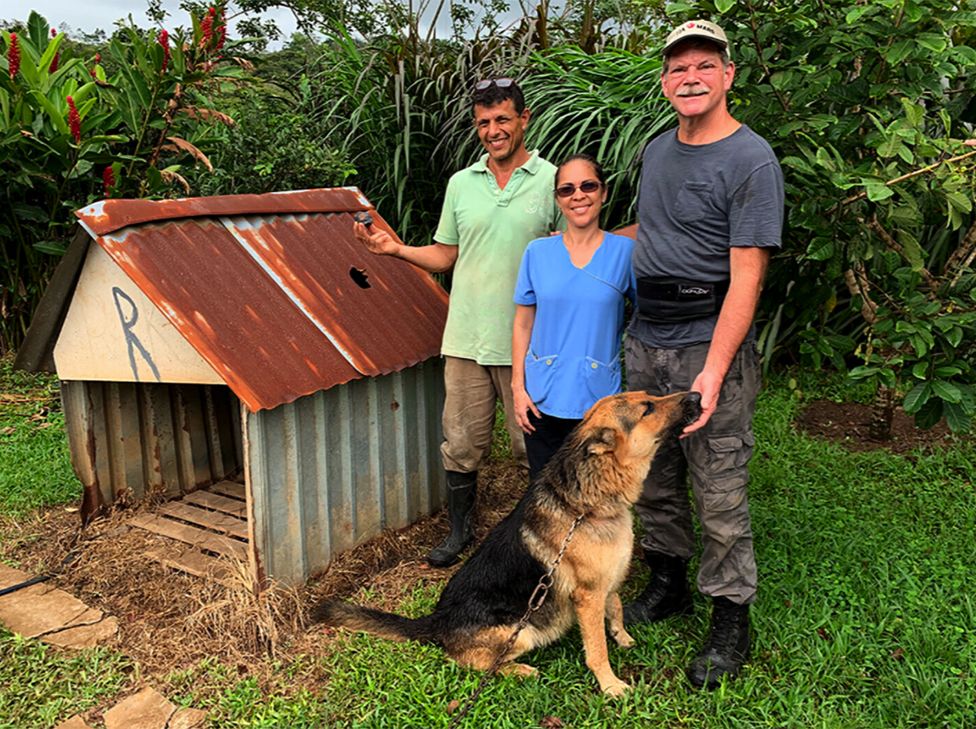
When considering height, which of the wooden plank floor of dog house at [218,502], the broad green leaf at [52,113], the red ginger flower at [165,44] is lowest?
the wooden plank floor of dog house at [218,502]

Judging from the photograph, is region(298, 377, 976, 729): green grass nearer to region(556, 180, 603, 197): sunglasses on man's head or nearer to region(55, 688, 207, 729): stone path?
region(55, 688, 207, 729): stone path

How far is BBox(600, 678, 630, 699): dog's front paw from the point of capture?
2873 mm

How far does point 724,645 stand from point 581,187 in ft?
6.44

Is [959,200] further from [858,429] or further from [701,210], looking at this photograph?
[858,429]

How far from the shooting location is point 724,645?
9.84 feet

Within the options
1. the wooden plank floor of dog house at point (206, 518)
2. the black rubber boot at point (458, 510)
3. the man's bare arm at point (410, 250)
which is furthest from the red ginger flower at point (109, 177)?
the black rubber boot at point (458, 510)

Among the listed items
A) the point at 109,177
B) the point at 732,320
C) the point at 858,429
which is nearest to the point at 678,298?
the point at 732,320

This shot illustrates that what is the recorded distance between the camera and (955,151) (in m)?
2.58

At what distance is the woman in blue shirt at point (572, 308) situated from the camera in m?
3.11

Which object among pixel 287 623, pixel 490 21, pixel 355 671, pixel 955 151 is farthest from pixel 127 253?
pixel 490 21

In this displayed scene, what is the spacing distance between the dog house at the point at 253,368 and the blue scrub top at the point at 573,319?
0.95m

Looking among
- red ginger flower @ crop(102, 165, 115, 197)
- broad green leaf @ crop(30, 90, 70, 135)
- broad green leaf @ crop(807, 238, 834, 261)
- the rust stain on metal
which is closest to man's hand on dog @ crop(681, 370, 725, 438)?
broad green leaf @ crop(807, 238, 834, 261)

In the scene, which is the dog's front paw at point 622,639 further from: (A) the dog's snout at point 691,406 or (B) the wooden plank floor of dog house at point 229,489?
(B) the wooden plank floor of dog house at point 229,489

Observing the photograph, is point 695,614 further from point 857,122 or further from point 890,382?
point 857,122
